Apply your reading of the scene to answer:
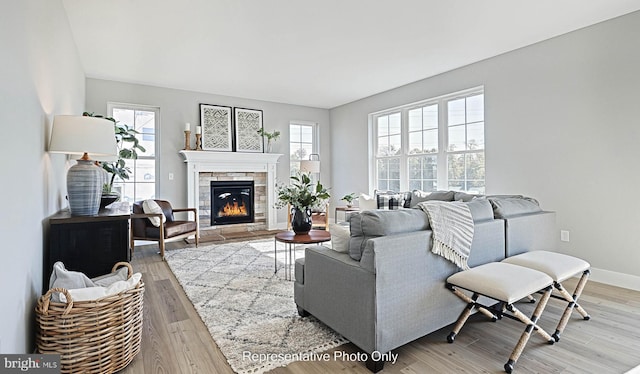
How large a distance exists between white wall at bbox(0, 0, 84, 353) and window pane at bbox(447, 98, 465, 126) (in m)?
4.79

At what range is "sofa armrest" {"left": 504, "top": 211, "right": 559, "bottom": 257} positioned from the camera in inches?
105

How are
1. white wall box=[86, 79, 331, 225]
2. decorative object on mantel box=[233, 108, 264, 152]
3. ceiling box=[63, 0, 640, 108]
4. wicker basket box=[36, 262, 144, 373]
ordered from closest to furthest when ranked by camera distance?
wicker basket box=[36, 262, 144, 373] → ceiling box=[63, 0, 640, 108] → white wall box=[86, 79, 331, 225] → decorative object on mantel box=[233, 108, 264, 152]

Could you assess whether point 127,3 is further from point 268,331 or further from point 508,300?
point 508,300

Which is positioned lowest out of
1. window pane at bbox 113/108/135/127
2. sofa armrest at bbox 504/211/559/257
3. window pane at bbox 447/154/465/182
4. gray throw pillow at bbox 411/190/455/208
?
sofa armrest at bbox 504/211/559/257

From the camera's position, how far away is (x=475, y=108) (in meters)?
4.64

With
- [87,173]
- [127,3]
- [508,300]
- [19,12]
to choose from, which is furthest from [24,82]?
[508,300]

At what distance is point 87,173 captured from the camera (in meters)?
2.40

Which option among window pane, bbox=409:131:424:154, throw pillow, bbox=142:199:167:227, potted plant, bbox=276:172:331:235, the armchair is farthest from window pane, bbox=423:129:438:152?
throw pillow, bbox=142:199:167:227

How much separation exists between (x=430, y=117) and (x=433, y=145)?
0.47 meters

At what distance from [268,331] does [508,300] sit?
157cm

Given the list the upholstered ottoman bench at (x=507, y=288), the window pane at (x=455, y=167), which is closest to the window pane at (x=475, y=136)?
the window pane at (x=455, y=167)

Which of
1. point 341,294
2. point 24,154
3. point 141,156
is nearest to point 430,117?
point 341,294

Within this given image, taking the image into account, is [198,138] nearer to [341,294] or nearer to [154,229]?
[154,229]

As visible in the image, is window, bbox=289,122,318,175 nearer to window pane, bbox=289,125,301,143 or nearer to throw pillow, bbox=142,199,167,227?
window pane, bbox=289,125,301,143
